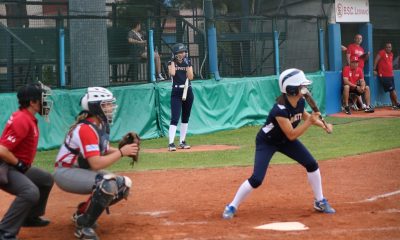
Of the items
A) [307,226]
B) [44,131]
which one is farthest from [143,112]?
[307,226]

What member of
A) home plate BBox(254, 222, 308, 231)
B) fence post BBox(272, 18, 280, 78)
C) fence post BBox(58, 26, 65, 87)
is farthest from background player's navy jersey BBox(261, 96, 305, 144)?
fence post BBox(272, 18, 280, 78)

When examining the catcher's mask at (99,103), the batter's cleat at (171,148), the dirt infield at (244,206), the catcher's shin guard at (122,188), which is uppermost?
the catcher's mask at (99,103)

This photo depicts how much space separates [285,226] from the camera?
661cm

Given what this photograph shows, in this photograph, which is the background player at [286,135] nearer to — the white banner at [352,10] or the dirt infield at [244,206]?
the dirt infield at [244,206]

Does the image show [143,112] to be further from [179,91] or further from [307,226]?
[307,226]

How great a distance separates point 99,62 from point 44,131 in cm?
222

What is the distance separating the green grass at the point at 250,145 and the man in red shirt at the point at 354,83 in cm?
253

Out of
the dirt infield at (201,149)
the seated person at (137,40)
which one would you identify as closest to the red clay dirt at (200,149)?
the dirt infield at (201,149)

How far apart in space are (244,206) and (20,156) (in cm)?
267

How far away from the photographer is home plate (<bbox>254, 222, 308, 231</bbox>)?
A: 6508 mm

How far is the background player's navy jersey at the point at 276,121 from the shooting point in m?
6.92

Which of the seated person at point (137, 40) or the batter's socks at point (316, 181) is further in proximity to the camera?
the seated person at point (137, 40)

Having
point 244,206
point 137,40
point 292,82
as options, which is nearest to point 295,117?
point 292,82

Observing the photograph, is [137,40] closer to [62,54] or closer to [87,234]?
[62,54]
